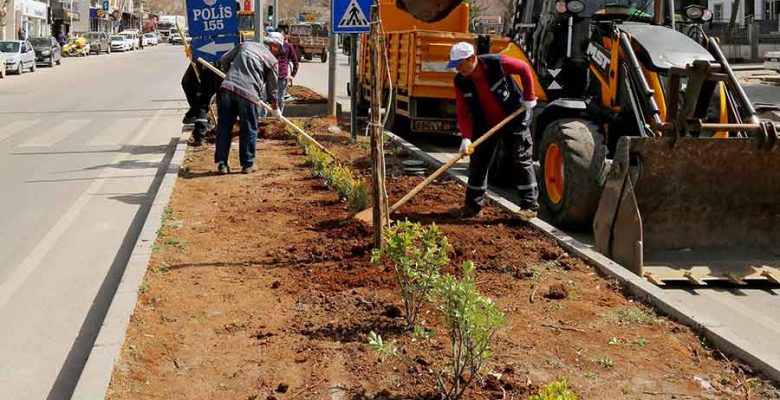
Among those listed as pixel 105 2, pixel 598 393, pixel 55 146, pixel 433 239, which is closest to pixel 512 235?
pixel 433 239

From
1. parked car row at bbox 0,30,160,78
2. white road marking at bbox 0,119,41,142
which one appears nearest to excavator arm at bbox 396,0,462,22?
white road marking at bbox 0,119,41,142

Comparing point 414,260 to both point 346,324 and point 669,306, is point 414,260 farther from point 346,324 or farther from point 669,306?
point 669,306

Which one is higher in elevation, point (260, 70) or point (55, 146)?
point (260, 70)

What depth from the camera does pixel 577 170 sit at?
8.37m

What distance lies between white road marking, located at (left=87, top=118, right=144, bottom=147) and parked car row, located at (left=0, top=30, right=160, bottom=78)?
774 inches

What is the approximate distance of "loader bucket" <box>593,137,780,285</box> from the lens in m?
7.25

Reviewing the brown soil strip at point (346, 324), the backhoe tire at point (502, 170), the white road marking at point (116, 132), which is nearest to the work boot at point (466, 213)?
the brown soil strip at point (346, 324)

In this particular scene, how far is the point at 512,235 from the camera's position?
7980 millimetres

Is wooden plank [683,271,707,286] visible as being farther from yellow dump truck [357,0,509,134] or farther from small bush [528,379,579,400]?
yellow dump truck [357,0,509,134]

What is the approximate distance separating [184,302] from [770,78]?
3269cm

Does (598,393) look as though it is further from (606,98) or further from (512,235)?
(606,98)

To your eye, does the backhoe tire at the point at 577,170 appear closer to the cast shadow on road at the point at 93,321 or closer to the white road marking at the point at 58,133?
the cast shadow on road at the point at 93,321

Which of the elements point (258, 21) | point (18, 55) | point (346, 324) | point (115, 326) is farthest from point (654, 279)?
point (18, 55)

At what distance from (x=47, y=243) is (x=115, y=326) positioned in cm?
325
